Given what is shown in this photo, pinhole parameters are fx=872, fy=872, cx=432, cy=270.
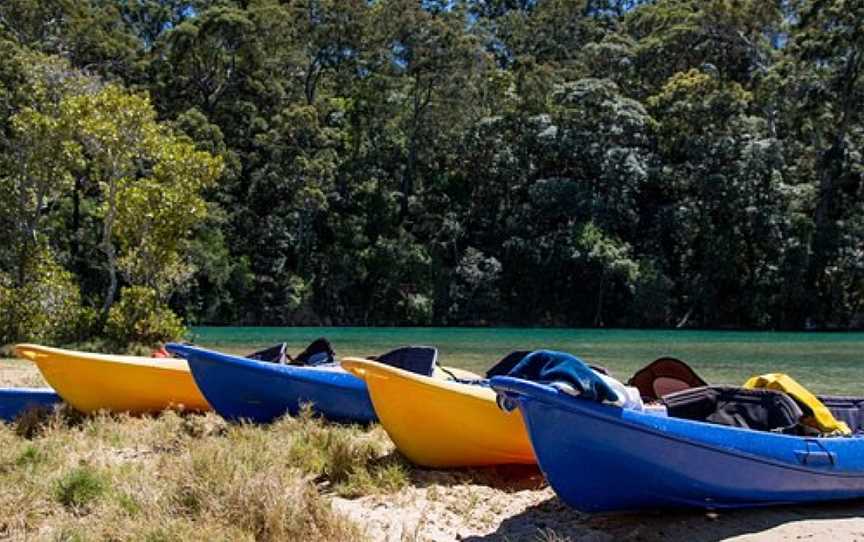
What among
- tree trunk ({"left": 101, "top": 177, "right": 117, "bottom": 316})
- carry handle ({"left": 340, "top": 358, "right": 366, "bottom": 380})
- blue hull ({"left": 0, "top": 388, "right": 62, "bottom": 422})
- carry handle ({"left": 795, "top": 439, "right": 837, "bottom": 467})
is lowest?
blue hull ({"left": 0, "top": 388, "right": 62, "bottom": 422})

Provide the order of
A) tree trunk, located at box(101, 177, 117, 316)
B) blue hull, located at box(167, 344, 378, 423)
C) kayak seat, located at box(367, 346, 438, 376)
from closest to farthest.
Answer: kayak seat, located at box(367, 346, 438, 376), blue hull, located at box(167, 344, 378, 423), tree trunk, located at box(101, 177, 117, 316)

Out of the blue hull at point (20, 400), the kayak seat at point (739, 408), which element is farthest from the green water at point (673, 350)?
the blue hull at point (20, 400)

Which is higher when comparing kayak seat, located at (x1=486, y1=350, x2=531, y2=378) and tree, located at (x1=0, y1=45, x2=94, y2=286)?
tree, located at (x1=0, y1=45, x2=94, y2=286)

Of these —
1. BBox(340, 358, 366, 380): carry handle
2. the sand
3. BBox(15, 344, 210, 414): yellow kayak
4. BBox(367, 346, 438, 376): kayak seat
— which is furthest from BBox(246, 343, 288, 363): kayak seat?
the sand

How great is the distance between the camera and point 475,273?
138ft

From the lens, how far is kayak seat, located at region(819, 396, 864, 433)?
677cm

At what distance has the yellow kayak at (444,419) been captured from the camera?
257 inches

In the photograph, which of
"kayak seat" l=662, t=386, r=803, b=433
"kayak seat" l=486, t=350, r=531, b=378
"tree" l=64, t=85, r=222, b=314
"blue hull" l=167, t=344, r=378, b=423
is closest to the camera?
"kayak seat" l=662, t=386, r=803, b=433

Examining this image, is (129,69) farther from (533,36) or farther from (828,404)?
(828,404)

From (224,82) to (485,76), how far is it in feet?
42.2

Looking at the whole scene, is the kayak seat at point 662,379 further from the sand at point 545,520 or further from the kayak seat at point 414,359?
the kayak seat at point 414,359

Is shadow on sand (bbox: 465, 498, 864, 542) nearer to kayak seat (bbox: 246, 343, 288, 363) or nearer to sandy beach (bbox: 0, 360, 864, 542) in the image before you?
sandy beach (bbox: 0, 360, 864, 542)

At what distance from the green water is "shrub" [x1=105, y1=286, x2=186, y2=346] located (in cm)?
387

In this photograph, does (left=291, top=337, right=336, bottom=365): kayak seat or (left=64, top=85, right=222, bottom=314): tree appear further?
(left=64, top=85, right=222, bottom=314): tree
